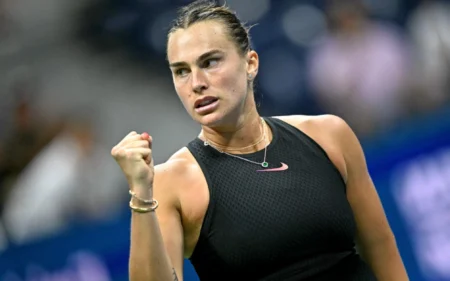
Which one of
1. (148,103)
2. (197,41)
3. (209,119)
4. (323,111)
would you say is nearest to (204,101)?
(209,119)

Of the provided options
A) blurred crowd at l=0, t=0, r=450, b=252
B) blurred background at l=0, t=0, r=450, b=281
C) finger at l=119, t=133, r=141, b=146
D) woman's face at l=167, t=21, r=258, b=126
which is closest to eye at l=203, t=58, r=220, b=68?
woman's face at l=167, t=21, r=258, b=126

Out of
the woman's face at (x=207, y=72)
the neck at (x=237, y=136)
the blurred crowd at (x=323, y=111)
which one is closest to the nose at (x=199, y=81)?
the woman's face at (x=207, y=72)

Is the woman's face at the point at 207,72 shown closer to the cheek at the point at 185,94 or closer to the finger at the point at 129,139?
the cheek at the point at 185,94

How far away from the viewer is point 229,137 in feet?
6.14

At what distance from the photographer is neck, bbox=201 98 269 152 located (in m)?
1.86

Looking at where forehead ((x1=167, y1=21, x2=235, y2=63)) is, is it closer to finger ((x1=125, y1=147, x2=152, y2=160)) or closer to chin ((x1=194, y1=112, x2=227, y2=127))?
chin ((x1=194, y1=112, x2=227, y2=127))

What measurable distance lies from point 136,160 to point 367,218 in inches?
27.8

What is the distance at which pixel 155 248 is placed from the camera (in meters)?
1.51

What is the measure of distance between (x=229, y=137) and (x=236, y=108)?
83 millimetres

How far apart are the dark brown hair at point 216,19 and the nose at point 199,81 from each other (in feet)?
0.45

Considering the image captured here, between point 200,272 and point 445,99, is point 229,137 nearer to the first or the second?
point 200,272

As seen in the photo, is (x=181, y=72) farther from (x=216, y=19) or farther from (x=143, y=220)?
(x=143, y=220)

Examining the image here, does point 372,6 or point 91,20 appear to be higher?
point 91,20

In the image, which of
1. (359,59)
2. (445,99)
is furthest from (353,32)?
(445,99)
